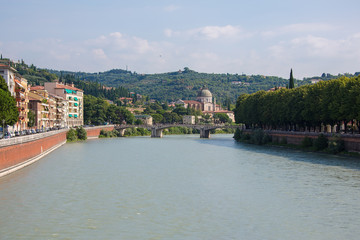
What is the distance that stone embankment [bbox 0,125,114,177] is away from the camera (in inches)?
1617

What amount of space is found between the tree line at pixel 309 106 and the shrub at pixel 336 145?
285 centimetres

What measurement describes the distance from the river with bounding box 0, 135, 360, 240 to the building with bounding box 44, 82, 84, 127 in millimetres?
77577

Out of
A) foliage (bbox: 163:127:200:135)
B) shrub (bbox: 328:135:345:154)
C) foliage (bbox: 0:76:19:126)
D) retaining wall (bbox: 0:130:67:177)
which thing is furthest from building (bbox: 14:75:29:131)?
foliage (bbox: 163:127:200:135)

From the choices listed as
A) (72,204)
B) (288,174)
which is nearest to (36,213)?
(72,204)

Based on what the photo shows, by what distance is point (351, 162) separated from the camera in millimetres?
55281

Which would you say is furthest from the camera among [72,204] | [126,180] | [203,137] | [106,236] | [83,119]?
[83,119]

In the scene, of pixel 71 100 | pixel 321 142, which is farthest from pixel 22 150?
pixel 71 100

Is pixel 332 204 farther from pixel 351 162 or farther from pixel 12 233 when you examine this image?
pixel 351 162

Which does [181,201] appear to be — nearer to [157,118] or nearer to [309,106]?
[309,106]

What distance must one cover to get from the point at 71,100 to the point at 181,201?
104 meters

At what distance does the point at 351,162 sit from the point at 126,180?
25551 mm

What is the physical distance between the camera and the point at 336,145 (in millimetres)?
63812

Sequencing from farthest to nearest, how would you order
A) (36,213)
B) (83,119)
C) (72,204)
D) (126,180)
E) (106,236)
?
(83,119) → (126,180) → (72,204) → (36,213) → (106,236)

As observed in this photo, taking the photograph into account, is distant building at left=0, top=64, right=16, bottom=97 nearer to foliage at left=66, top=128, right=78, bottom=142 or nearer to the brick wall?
foliage at left=66, top=128, right=78, bottom=142
